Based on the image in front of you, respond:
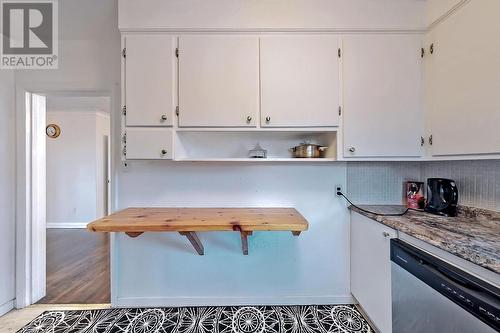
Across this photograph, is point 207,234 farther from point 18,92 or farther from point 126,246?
point 18,92

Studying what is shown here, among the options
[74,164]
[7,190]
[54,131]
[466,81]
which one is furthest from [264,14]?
[54,131]

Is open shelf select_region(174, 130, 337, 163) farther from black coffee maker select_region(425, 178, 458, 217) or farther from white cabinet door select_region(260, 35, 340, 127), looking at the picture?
black coffee maker select_region(425, 178, 458, 217)

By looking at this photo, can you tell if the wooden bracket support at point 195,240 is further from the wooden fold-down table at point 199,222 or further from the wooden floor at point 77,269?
the wooden floor at point 77,269

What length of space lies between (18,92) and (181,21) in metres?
1.67

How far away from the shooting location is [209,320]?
190cm

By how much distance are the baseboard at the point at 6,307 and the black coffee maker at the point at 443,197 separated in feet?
11.6

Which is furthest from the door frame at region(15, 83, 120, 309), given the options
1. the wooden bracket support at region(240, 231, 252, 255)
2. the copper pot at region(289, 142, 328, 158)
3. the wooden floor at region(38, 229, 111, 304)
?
the copper pot at region(289, 142, 328, 158)

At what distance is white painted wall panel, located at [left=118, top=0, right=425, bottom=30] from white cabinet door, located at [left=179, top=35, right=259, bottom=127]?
15 cm

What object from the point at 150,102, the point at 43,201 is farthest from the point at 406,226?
the point at 43,201

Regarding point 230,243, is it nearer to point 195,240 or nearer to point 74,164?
point 195,240

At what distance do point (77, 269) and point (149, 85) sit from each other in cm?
248

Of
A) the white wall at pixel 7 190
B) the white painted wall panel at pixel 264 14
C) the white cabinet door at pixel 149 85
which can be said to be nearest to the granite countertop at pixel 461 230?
the white painted wall panel at pixel 264 14

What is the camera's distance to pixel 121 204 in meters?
2.09

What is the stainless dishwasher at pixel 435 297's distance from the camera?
34.4 inches
